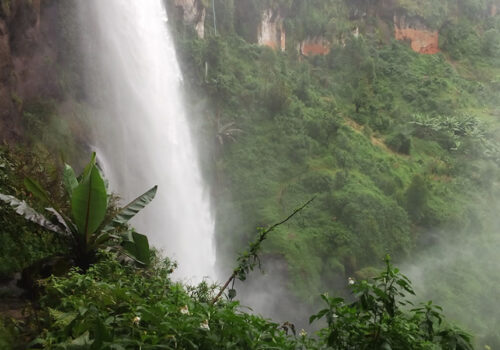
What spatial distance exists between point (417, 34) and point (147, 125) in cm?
2684

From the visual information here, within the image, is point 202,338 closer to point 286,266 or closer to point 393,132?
point 286,266

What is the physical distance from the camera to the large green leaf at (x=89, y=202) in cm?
441

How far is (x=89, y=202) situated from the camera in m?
4.46

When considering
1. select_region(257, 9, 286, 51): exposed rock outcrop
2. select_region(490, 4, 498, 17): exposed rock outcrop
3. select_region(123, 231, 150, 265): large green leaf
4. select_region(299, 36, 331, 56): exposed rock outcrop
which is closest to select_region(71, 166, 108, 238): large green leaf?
select_region(123, 231, 150, 265): large green leaf

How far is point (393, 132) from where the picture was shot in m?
25.8

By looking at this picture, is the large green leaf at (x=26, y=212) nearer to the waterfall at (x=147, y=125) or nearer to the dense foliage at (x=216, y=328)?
the dense foliage at (x=216, y=328)

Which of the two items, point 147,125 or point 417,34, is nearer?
point 147,125

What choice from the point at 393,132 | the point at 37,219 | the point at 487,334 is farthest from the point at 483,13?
the point at 37,219

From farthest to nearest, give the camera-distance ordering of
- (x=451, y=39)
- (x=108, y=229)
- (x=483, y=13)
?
1. (x=483, y=13)
2. (x=451, y=39)
3. (x=108, y=229)

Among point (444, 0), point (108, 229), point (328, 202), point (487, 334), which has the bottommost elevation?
point (108, 229)

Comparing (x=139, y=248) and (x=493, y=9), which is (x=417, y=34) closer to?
(x=493, y=9)

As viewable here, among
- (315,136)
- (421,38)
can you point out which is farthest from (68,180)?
(421,38)

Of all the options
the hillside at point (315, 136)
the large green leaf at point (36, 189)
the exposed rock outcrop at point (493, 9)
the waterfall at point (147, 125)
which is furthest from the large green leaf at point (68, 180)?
the exposed rock outcrop at point (493, 9)

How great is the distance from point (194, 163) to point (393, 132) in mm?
14082
